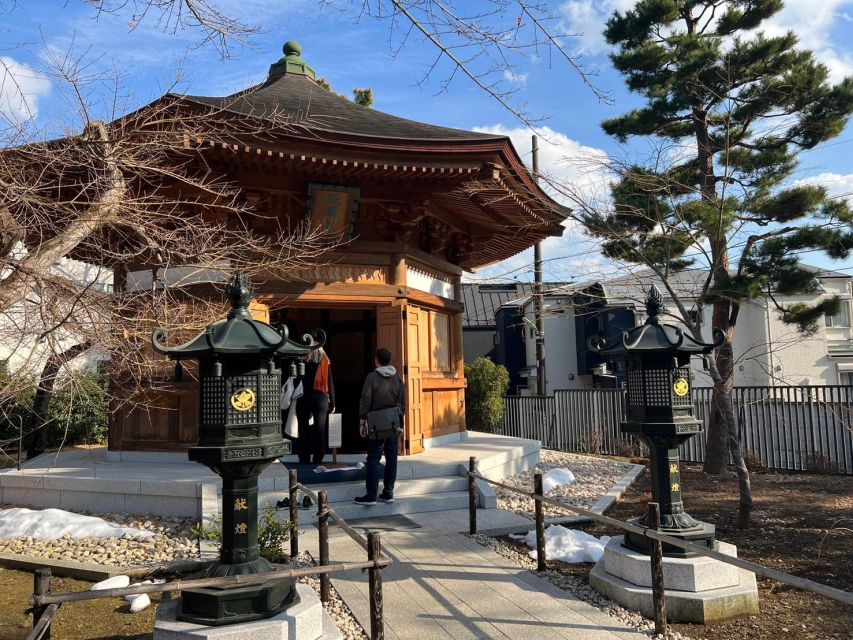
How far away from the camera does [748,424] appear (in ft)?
39.5

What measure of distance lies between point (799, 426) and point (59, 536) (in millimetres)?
12183

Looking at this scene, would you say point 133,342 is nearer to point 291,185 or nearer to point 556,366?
point 291,185

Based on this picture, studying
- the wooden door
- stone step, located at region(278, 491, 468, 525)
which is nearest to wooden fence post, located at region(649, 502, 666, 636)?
stone step, located at region(278, 491, 468, 525)

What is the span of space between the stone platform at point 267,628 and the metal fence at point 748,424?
740 cm

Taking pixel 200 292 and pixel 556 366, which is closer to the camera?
pixel 200 292

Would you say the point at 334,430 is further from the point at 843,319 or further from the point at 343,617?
the point at 843,319

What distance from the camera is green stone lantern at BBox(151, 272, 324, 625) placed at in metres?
3.65

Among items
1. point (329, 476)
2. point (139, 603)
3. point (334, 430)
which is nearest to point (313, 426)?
point (334, 430)

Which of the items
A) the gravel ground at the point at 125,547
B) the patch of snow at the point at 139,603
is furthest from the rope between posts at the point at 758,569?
the gravel ground at the point at 125,547

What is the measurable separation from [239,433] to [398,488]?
13.6 feet

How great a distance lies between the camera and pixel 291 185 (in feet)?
28.6

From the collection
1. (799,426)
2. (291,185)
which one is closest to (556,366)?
(799,426)

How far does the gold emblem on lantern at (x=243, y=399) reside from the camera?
3.82m

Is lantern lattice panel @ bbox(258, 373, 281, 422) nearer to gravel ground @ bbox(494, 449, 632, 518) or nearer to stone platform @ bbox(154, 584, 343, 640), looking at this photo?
stone platform @ bbox(154, 584, 343, 640)
